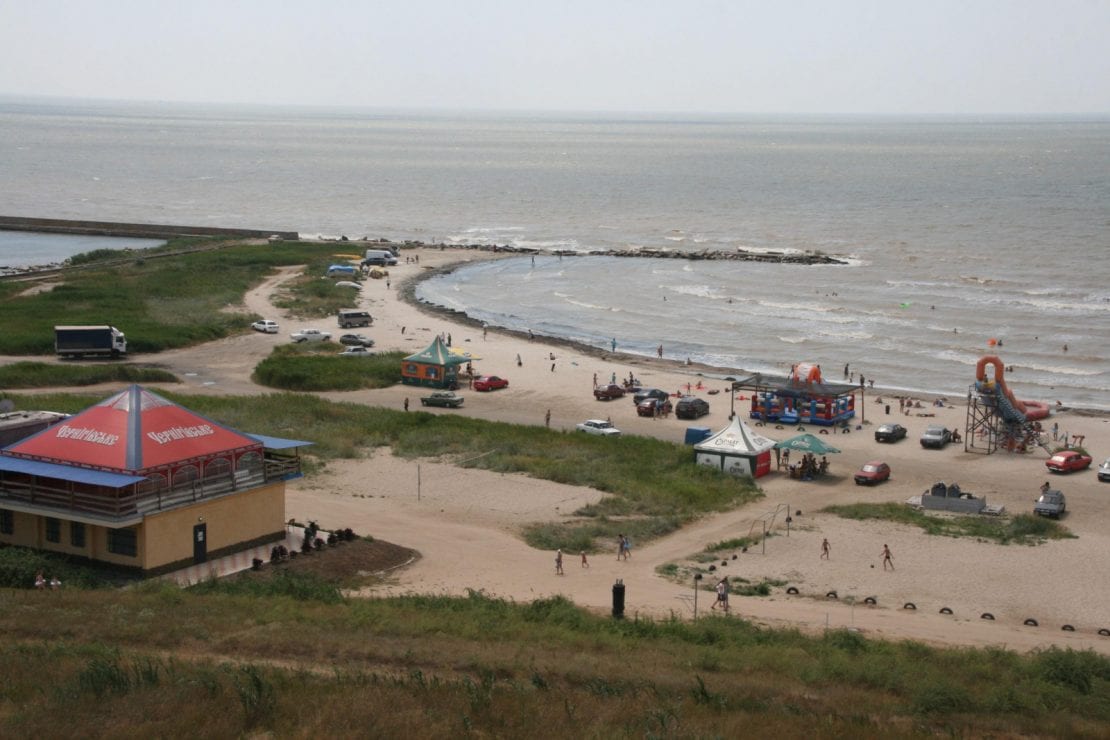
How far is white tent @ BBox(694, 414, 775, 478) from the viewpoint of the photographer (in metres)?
38.3

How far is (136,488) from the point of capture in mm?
26062

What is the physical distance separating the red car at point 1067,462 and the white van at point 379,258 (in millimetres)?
57189

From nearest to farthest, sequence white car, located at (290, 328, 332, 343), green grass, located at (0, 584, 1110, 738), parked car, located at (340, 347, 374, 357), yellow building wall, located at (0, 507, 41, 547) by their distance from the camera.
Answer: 1. green grass, located at (0, 584, 1110, 738)
2. yellow building wall, located at (0, 507, 41, 547)
3. parked car, located at (340, 347, 374, 357)
4. white car, located at (290, 328, 332, 343)

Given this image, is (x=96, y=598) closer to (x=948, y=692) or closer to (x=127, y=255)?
(x=948, y=692)

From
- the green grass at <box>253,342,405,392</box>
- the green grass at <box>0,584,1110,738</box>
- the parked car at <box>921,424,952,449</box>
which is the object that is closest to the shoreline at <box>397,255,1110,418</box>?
the parked car at <box>921,424,952,449</box>

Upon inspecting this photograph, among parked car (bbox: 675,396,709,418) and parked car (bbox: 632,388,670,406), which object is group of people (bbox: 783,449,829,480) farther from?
parked car (bbox: 632,388,670,406)

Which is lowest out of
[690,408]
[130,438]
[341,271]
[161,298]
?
[690,408]

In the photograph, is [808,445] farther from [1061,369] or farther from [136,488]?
[1061,369]

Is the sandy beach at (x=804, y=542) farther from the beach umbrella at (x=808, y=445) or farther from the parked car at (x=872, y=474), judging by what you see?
the beach umbrella at (x=808, y=445)

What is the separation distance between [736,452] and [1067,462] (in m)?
10.2

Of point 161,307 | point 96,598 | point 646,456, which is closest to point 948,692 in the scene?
point 96,598

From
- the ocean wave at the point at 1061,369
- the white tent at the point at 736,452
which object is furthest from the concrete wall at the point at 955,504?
the ocean wave at the point at 1061,369

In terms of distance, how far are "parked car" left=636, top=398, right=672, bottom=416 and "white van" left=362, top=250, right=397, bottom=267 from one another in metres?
45.1

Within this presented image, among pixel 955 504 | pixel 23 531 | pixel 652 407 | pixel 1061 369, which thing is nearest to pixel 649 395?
pixel 652 407
